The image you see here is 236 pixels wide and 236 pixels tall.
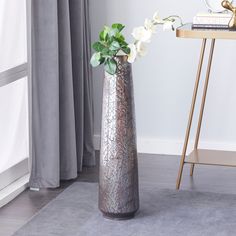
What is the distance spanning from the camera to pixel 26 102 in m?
4.02

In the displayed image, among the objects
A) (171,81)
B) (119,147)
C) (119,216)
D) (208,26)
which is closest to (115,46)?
(119,147)

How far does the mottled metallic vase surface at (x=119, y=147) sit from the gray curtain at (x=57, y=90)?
575 mm

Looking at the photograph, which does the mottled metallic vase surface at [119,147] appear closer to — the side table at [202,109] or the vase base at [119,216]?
the vase base at [119,216]

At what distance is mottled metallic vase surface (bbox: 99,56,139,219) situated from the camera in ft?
10.8

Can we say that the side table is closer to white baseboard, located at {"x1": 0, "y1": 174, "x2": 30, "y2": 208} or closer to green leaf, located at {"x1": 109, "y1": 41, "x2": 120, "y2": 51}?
green leaf, located at {"x1": 109, "y1": 41, "x2": 120, "y2": 51}

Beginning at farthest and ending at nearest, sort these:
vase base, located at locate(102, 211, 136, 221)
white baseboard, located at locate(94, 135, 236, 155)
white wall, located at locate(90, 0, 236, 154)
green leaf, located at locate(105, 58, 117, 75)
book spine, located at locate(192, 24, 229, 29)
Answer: white baseboard, located at locate(94, 135, 236, 155), white wall, located at locate(90, 0, 236, 154), book spine, located at locate(192, 24, 229, 29), vase base, located at locate(102, 211, 136, 221), green leaf, located at locate(105, 58, 117, 75)

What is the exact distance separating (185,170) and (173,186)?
13.2 inches

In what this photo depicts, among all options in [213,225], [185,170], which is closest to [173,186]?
[185,170]

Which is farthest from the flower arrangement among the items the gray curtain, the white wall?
the white wall

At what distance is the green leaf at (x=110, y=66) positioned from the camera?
10.6ft

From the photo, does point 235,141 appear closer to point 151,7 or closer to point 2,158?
point 151,7

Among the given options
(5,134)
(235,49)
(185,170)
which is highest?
(235,49)

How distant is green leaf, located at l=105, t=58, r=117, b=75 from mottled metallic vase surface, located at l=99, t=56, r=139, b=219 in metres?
0.04

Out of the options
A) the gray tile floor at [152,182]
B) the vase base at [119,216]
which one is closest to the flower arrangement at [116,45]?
the vase base at [119,216]
